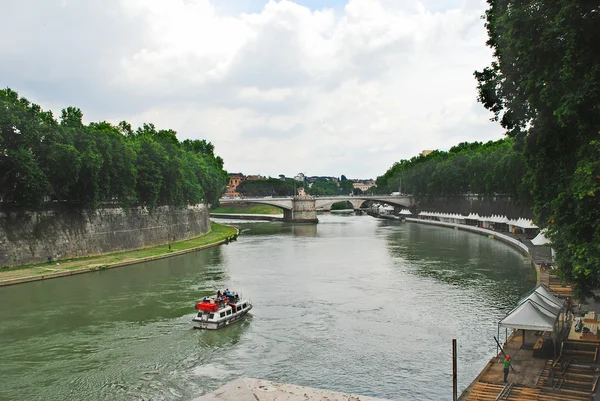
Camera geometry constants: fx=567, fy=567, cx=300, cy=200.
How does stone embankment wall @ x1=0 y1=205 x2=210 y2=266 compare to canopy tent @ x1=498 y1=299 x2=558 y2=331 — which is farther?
stone embankment wall @ x1=0 y1=205 x2=210 y2=266

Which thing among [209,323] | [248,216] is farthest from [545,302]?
[248,216]

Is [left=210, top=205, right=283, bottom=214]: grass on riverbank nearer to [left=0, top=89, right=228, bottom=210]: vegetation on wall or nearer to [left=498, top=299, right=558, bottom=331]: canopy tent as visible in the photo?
[left=0, top=89, right=228, bottom=210]: vegetation on wall

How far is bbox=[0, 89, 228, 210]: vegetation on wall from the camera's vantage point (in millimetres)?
45719

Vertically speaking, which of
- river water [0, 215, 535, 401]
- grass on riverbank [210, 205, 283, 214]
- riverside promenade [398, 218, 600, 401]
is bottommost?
river water [0, 215, 535, 401]

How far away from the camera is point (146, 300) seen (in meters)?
37.4

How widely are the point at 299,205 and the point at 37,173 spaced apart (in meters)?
85.8

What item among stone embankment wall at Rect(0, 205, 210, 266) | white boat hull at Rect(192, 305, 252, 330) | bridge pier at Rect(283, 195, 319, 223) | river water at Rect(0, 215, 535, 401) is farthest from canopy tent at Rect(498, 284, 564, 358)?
bridge pier at Rect(283, 195, 319, 223)

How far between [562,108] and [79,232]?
48.2 m

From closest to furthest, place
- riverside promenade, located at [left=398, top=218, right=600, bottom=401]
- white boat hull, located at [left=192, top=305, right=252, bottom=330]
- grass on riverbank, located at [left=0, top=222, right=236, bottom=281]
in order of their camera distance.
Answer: riverside promenade, located at [left=398, top=218, right=600, bottom=401] → white boat hull, located at [left=192, top=305, right=252, bottom=330] → grass on riverbank, located at [left=0, top=222, right=236, bottom=281]

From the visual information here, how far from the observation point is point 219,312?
30.4 m

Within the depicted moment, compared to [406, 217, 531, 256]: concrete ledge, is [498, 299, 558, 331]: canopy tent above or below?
above

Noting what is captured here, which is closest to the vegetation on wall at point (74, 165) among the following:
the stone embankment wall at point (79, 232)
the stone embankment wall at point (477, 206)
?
the stone embankment wall at point (79, 232)

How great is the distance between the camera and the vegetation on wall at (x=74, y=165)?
45.7 metres

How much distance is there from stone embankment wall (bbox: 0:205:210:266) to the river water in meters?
5.99
